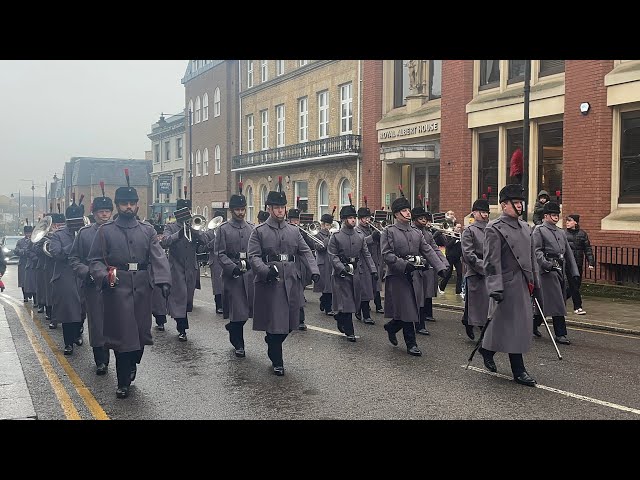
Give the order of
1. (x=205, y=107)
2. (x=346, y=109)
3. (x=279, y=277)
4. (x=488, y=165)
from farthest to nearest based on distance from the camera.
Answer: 1. (x=205, y=107)
2. (x=346, y=109)
3. (x=488, y=165)
4. (x=279, y=277)

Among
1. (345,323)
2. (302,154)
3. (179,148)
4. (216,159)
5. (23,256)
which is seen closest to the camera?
(345,323)

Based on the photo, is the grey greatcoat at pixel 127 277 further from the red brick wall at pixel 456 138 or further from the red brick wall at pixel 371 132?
the red brick wall at pixel 371 132

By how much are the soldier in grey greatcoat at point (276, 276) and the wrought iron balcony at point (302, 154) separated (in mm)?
21244

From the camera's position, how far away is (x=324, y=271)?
15539 millimetres

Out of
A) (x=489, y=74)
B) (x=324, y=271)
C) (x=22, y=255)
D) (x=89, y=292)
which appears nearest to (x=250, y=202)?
(x=489, y=74)

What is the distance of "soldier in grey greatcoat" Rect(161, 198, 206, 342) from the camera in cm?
1158

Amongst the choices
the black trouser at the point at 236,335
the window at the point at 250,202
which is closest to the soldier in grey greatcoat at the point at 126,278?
the black trouser at the point at 236,335

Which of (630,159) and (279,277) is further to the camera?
(630,159)

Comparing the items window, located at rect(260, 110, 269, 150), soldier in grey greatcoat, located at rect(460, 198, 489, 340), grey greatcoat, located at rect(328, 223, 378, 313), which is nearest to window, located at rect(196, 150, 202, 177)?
window, located at rect(260, 110, 269, 150)

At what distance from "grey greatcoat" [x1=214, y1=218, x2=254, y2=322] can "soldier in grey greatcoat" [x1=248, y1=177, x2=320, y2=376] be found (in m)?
0.74

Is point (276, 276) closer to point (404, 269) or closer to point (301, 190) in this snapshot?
point (404, 269)

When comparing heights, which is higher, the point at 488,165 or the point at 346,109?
the point at 346,109

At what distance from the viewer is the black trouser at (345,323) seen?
1105cm

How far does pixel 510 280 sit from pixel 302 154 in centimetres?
2678
